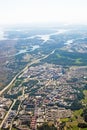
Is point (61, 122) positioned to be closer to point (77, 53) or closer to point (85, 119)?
point (85, 119)

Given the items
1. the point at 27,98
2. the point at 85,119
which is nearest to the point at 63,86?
the point at 27,98

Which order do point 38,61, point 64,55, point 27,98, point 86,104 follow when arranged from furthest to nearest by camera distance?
point 64,55 → point 38,61 → point 27,98 → point 86,104

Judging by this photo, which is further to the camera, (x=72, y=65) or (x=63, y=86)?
(x=72, y=65)

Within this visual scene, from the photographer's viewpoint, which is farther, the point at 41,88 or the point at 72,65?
the point at 72,65

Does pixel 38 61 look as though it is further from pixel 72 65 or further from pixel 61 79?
pixel 61 79

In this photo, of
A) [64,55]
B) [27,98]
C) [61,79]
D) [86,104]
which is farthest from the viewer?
[64,55]

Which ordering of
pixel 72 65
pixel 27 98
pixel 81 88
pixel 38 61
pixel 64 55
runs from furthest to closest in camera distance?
pixel 64 55, pixel 38 61, pixel 72 65, pixel 81 88, pixel 27 98

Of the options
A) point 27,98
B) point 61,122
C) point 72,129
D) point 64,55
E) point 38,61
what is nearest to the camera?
point 72,129

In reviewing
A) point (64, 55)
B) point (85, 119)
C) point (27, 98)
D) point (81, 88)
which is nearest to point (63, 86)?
point (81, 88)

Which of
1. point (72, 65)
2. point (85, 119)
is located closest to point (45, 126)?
point (85, 119)
